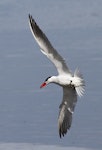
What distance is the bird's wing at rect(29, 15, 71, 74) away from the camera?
26.4 meters

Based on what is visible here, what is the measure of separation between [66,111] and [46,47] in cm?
223

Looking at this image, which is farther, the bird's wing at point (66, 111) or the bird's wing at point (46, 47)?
the bird's wing at point (66, 111)

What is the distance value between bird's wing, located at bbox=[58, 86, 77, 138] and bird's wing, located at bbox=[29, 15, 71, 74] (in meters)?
0.98

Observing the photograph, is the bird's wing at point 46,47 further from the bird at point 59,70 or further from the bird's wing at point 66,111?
the bird's wing at point 66,111

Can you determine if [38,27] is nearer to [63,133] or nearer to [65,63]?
[65,63]

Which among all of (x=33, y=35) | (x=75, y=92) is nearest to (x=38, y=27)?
(x=33, y=35)

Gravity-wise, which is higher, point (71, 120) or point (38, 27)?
point (38, 27)

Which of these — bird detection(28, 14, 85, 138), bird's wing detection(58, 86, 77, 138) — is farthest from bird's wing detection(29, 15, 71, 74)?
bird's wing detection(58, 86, 77, 138)

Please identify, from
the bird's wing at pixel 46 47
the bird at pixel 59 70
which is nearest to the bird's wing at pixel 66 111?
the bird at pixel 59 70

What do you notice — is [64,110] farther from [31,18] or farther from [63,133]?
[31,18]

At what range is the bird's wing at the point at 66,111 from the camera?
90.0ft

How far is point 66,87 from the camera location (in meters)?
27.0

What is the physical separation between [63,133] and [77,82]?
191cm

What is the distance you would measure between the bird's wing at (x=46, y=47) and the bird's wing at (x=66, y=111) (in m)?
0.98
